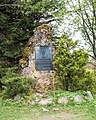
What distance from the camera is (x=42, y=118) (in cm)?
571

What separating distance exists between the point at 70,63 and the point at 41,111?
95.9 inches

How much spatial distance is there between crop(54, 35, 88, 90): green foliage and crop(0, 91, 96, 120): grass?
87 cm

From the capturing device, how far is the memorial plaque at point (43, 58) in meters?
9.00

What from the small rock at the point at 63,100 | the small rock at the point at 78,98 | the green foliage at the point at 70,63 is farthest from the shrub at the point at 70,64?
the small rock at the point at 63,100

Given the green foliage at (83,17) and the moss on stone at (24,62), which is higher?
the green foliage at (83,17)

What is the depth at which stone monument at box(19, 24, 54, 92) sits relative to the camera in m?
8.88

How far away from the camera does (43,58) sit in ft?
29.9

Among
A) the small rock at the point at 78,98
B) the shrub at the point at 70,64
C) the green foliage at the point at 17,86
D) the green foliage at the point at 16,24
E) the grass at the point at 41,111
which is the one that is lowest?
the grass at the point at 41,111

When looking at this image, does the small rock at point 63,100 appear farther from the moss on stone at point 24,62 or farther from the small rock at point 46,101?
the moss on stone at point 24,62

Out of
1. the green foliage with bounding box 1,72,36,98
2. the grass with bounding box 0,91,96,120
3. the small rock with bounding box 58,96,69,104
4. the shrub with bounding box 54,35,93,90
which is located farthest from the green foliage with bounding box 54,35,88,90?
the green foliage with bounding box 1,72,36,98

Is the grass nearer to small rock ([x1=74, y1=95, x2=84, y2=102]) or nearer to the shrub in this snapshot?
small rock ([x1=74, y1=95, x2=84, y2=102])

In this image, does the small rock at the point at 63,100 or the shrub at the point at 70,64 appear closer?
the small rock at the point at 63,100

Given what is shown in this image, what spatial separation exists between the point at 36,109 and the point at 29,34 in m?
4.63

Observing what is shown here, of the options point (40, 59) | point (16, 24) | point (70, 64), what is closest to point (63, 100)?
point (70, 64)
